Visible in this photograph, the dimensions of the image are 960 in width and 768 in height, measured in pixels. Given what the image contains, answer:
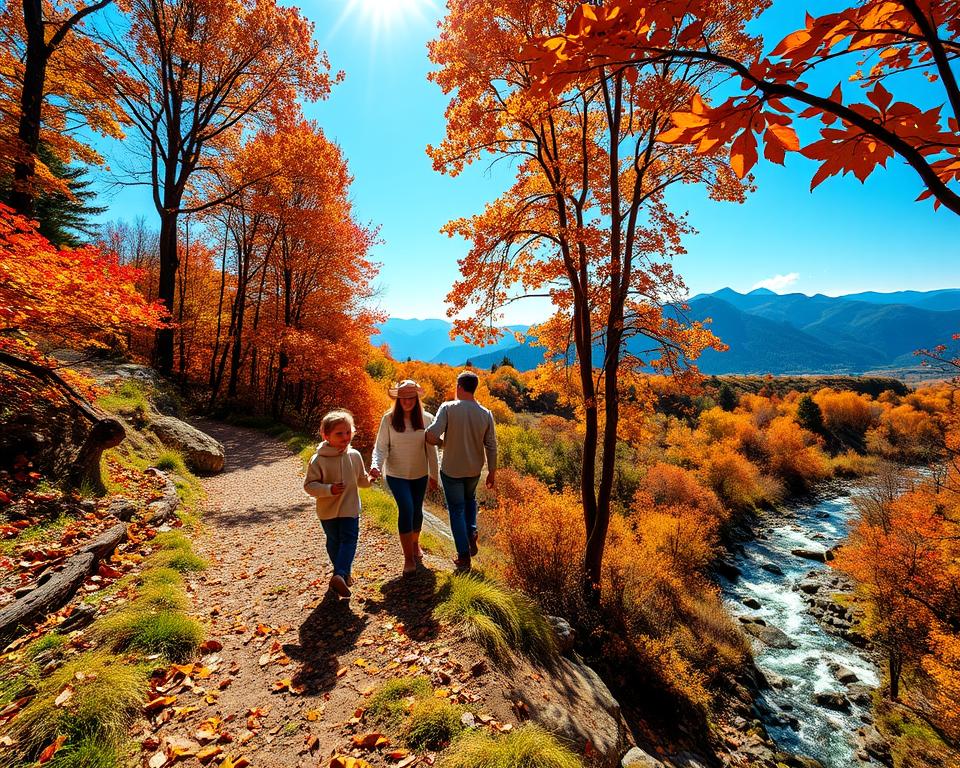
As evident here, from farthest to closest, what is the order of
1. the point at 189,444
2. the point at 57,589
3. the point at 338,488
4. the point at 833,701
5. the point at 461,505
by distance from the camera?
the point at 833,701
the point at 189,444
the point at 461,505
the point at 338,488
the point at 57,589

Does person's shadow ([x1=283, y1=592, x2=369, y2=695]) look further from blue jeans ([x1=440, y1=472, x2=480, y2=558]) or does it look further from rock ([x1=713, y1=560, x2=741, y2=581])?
rock ([x1=713, y1=560, x2=741, y2=581])

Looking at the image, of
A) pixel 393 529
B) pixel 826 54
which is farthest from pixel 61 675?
pixel 826 54

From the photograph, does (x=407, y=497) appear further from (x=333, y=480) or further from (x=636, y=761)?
(x=636, y=761)

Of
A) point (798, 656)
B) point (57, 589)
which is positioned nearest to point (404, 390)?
point (57, 589)

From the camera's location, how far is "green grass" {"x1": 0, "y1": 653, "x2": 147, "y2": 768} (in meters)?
2.28

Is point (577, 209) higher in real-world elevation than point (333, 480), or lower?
higher

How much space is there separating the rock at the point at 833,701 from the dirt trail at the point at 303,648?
623 inches

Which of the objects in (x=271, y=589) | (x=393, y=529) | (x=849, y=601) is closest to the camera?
(x=271, y=589)

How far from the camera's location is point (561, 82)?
135 cm

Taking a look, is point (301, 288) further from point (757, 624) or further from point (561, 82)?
point (757, 624)

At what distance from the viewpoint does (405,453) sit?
14.5 feet

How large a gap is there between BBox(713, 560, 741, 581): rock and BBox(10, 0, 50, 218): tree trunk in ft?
96.3

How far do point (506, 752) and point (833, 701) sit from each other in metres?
17.3

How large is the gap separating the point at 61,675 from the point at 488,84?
9085mm
